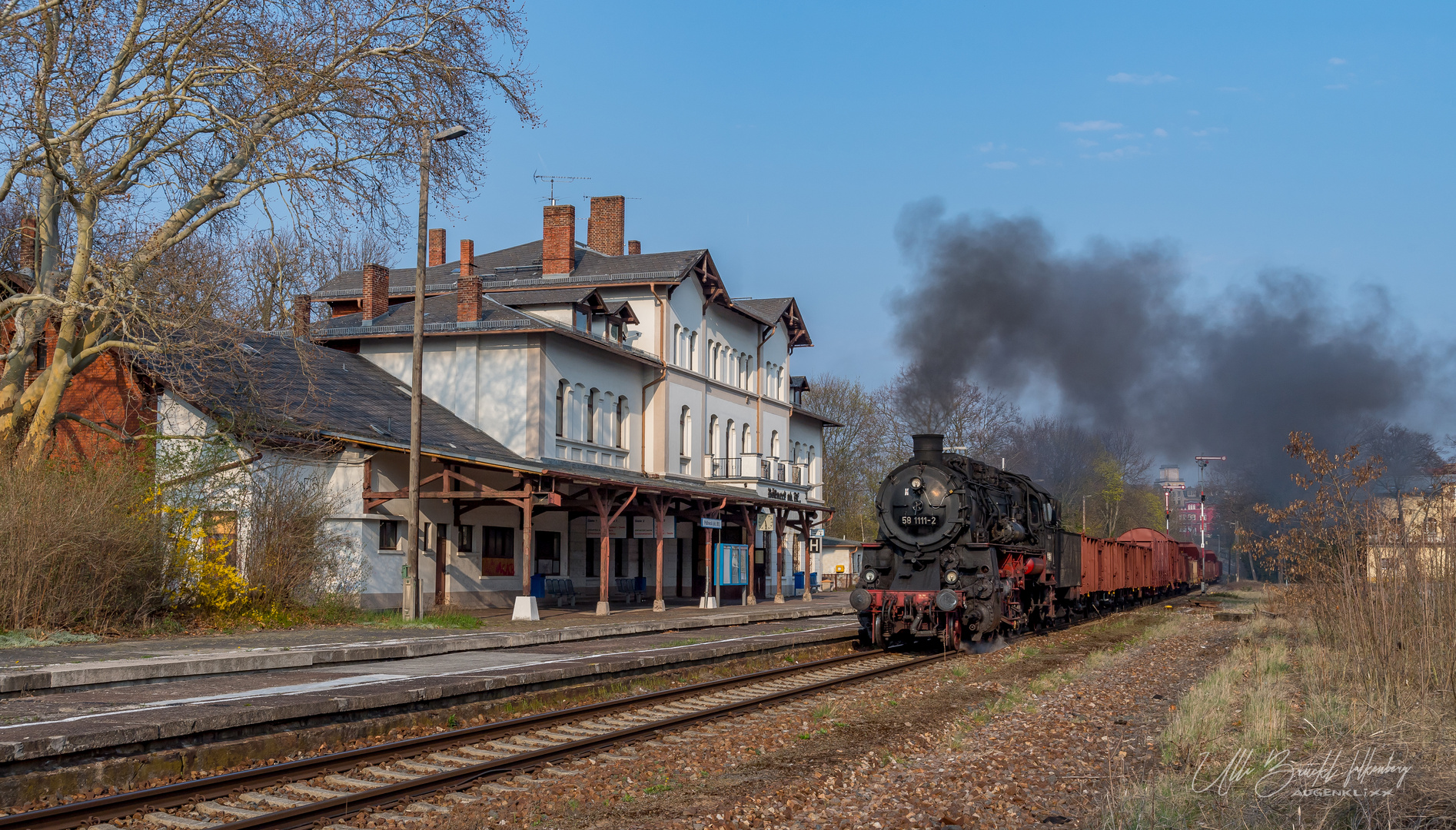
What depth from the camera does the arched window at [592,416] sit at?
3089 cm

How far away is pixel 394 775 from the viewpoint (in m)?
8.41

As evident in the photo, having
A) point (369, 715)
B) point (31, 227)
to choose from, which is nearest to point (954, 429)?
point (31, 227)

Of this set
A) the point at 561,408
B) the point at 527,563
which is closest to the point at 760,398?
the point at 561,408

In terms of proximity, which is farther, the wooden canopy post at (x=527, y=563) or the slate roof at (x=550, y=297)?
the slate roof at (x=550, y=297)

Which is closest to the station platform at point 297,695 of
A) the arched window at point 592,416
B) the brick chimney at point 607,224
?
the arched window at point 592,416

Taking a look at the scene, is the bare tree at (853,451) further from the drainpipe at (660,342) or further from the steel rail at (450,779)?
the steel rail at (450,779)

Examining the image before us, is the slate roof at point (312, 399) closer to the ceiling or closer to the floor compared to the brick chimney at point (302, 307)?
closer to the floor

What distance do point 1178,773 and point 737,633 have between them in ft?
41.9

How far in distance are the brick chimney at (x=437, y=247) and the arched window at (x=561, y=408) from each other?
1453cm

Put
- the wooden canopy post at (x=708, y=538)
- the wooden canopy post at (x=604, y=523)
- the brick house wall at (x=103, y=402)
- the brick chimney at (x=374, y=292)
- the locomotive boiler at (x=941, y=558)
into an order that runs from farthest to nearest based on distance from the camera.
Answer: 1. the brick chimney at (x=374, y=292)
2. the wooden canopy post at (x=708, y=538)
3. the wooden canopy post at (x=604, y=523)
4. the brick house wall at (x=103, y=402)
5. the locomotive boiler at (x=941, y=558)

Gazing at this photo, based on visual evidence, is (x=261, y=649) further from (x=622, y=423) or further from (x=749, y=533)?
(x=622, y=423)

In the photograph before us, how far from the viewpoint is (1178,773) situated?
27.6ft

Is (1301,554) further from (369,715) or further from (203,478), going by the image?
(203,478)

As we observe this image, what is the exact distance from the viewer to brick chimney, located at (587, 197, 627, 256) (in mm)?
38500
